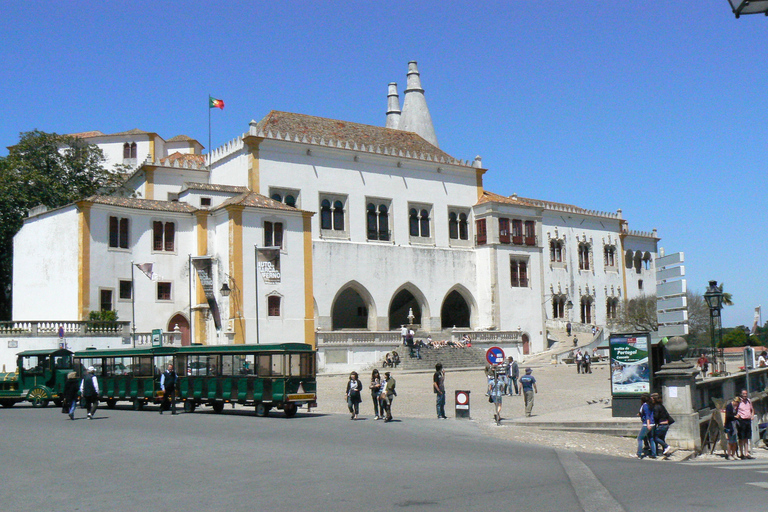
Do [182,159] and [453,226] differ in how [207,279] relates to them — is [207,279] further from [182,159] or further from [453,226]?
[453,226]

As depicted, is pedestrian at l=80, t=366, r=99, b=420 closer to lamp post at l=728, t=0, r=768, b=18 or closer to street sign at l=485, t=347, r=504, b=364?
street sign at l=485, t=347, r=504, b=364

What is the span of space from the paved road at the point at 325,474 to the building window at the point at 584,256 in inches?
1982

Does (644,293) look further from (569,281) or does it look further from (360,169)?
(360,169)

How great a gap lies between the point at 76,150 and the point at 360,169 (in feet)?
55.1

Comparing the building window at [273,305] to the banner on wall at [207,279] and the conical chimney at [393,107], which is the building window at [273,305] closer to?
the banner on wall at [207,279]

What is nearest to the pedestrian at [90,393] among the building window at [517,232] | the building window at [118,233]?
the building window at [118,233]

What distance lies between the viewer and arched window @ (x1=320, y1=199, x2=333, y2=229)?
4931cm

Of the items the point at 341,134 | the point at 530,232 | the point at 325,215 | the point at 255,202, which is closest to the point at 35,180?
the point at 255,202

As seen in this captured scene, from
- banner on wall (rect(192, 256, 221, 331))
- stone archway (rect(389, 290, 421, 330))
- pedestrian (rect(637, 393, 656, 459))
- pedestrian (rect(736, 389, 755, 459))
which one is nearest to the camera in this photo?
pedestrian (rect(637, 393, 656, 459))

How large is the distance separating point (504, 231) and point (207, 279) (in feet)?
72.9

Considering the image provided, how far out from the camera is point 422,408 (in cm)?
2598

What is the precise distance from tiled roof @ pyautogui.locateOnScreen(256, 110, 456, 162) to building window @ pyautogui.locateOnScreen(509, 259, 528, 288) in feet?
27.2

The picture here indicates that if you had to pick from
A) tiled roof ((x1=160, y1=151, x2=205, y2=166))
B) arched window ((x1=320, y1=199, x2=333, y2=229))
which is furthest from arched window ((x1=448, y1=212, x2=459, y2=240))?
tiled roof ((x1=160, y1=151, x2=205, y2=166))

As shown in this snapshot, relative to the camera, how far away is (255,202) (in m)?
42.8
